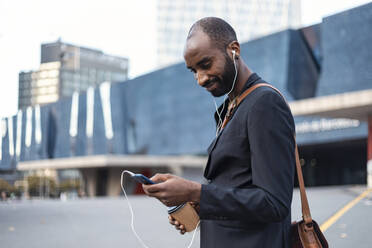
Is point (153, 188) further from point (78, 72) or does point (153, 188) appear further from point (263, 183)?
point (78, 72)

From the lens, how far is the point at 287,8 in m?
121

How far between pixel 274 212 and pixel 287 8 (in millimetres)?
126299

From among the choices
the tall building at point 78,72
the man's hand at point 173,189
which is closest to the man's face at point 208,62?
the man's hand at point 173,189

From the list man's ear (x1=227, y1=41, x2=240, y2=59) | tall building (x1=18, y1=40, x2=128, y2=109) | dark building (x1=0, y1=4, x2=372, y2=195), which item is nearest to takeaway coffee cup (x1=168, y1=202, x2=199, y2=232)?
man's ear (x1=227, y1=41, x2=240, y2=59)

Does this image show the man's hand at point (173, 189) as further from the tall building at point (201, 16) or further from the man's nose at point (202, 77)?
the tall building at point (201, 16)

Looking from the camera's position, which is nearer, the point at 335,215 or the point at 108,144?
the point at 335,215

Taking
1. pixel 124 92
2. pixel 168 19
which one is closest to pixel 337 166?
pixel 124 92

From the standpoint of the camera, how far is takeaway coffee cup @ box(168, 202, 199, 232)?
1.56m

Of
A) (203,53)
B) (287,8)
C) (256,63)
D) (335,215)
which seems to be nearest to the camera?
(203,53)

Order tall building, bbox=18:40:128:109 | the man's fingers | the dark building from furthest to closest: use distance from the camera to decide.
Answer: tall building, bbox=18:40:128:109
the dark building
the man's fingers

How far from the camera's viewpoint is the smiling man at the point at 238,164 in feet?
4.41

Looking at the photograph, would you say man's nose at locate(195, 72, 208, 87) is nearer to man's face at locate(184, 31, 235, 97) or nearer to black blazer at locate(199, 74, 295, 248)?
man's face at locate(184, 31, 235, 97)

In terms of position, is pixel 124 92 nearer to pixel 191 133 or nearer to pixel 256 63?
pixel 191 133

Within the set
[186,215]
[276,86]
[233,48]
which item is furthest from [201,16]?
[186,215]
